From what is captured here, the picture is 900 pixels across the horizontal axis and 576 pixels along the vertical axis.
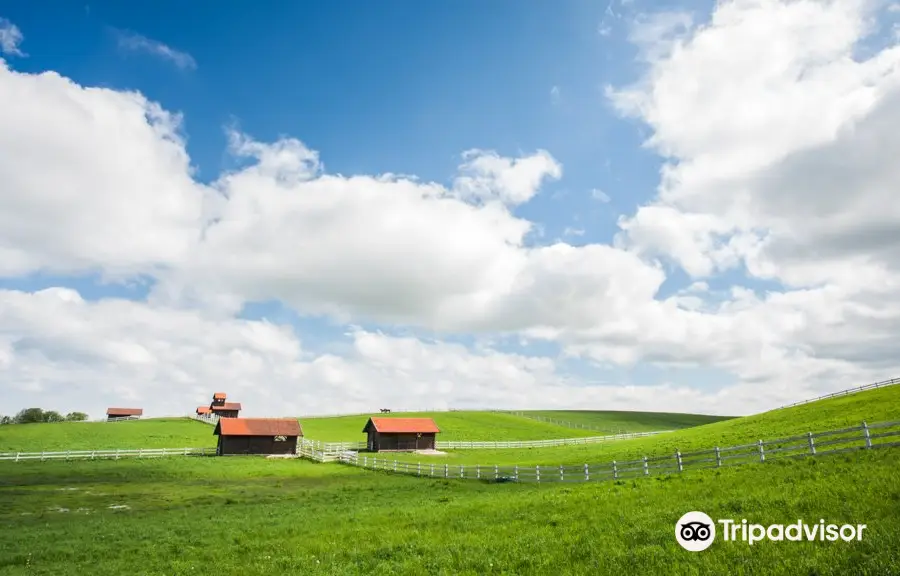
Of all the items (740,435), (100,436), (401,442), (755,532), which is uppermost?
(755,532)

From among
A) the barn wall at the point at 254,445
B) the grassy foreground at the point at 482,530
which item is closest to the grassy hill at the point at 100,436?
the barn wall at the point at 254,445

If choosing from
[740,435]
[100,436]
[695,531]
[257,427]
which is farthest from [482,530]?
[100,436]

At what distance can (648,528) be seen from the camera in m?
12.9

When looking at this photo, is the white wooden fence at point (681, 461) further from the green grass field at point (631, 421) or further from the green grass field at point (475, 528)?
the green grass field at point (631, 421)

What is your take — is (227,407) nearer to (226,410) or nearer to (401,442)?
(226,410)

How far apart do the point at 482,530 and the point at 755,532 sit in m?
7.78

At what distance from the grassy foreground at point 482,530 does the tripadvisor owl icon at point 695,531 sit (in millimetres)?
274

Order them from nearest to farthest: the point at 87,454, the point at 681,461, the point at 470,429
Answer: the point at 681,461 < the point at 87,454 < the point at 470,429

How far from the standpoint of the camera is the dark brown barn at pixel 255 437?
227 ft

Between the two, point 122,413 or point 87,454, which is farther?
point 122,413

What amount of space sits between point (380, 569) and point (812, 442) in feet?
64.1

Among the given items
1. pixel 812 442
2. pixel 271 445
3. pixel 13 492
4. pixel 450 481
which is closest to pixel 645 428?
pixel 271 445

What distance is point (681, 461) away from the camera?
26.8m

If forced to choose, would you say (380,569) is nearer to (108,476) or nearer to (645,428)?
(108,476)
